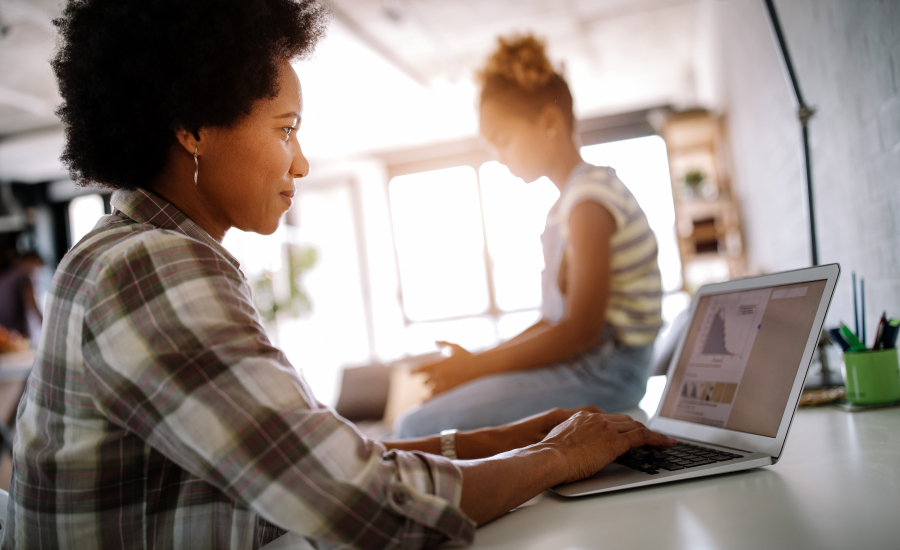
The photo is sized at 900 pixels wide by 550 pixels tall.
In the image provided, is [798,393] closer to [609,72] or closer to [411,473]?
[411,473]

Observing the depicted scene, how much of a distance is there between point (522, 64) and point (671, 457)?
1184 mm

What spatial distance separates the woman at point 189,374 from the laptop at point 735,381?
1.7 inches

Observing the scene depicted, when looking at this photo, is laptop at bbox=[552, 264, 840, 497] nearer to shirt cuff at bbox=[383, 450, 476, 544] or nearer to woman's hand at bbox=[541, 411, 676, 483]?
woman's hand at bbox=[541, 411, 676, 483]

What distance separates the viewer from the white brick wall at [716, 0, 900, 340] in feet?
3.56

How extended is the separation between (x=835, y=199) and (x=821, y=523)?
1.19 metres

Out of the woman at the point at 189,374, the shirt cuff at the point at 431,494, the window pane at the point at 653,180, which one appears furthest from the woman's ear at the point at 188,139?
the window pane at the point at 653,180

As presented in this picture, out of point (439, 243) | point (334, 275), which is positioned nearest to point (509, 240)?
point (439, 243)

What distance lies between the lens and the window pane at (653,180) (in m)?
7.63

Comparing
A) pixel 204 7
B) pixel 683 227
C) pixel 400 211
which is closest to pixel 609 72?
pixel 683 227

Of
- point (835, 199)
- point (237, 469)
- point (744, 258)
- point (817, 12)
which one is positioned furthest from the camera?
point (744, 258)

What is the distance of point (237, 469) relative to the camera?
1.72 ft

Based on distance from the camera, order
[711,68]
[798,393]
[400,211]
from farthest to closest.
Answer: [400,211] → [711,68] → [798,393]

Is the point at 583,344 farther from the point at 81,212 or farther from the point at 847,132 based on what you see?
the point at 81,212

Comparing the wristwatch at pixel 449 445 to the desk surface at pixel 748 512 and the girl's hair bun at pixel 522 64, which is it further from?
the girl's hair bun at pixel 522 64
